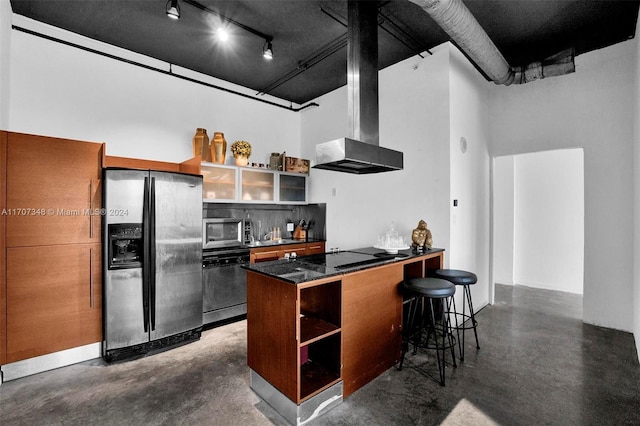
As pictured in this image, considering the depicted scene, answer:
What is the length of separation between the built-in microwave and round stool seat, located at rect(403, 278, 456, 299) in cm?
246

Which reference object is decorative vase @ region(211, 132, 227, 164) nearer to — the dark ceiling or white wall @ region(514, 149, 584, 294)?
the dark ceiling

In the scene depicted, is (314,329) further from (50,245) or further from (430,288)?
(50,245)

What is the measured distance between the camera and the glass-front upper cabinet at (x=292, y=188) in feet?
15.7

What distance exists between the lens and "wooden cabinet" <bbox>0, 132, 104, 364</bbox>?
8.14ft

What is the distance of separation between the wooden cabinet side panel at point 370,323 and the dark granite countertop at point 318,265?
7cm

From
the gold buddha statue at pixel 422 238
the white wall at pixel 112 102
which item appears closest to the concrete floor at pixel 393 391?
the gold buddha statue at pixel 422 238

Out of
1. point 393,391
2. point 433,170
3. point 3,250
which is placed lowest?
point 393,391

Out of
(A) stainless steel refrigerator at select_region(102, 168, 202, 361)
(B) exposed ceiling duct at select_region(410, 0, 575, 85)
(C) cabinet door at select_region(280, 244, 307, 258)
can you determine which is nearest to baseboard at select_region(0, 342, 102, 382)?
(A) stainless steel refrigerator at select_region(102, 168, 202, 361)

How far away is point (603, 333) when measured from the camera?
3.34m

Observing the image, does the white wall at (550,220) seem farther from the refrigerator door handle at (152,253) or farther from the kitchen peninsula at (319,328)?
the refrigerator door handle at (152,253)

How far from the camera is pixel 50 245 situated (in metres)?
2.64

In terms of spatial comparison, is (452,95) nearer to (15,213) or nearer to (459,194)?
(459,194)

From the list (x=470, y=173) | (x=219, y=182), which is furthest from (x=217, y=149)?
(x=470, y=173)

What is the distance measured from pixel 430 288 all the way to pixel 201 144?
3.38 m
